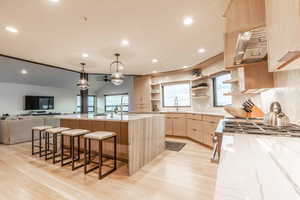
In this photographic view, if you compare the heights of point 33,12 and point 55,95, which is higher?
point 33,12

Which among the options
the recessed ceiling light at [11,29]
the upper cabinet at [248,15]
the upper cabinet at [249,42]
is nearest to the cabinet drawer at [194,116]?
the upper cabinet at [249,42]

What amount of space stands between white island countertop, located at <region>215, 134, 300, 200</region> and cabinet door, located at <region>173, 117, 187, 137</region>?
4002mm

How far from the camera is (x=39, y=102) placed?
21.0 ft

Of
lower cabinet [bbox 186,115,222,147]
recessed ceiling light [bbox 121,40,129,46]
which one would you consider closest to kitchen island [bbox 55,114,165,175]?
lower cabinet [bbox 186,115,222,147]

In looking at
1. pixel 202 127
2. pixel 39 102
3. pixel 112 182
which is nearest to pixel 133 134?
pixel 112 182

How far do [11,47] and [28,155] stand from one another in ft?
8.03

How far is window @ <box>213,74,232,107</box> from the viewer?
13.1 ft

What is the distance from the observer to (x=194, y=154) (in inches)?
127

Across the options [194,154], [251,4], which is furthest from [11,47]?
[194,154]

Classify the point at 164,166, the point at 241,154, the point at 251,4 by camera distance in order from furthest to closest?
the point at 164,166 → the point at 251,4 → the point at 241,154

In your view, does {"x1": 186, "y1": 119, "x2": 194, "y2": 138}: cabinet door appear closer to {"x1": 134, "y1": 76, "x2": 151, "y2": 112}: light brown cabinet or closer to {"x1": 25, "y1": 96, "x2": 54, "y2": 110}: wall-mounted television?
{"x1": 134, "y1": 76, "x2": 151, "y2": 112}: light brown cabinet

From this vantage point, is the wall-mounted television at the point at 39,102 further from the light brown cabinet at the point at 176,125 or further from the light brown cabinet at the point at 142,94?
the light brown cabinet at the point at 176,125

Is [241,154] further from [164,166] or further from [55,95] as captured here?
[55,95]

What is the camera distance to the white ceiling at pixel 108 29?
1821mm
